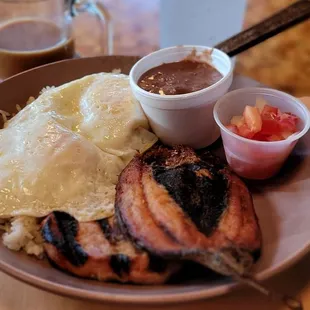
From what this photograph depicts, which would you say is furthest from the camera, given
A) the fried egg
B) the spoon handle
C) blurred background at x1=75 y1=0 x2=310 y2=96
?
blurred background at x1=75 y1=0 x2=310 y2=96

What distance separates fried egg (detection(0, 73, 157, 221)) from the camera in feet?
4.60

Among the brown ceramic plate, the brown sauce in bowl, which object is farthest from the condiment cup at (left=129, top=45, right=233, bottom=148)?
the brown ceramic plate

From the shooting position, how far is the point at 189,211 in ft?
4.04

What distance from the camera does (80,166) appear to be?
1.48 m

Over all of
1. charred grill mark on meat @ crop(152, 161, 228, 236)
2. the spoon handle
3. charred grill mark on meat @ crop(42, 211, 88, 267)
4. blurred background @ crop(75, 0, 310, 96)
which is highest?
the spoon handle

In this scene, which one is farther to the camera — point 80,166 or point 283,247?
point 80,166

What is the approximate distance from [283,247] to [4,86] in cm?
128

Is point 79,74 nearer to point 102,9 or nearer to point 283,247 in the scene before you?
point 102,9

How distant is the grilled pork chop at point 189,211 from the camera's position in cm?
112

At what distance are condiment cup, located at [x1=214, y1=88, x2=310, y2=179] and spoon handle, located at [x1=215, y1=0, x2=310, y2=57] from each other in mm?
280

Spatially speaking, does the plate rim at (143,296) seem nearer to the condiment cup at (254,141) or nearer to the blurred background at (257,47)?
the condiment cup at (254,141)

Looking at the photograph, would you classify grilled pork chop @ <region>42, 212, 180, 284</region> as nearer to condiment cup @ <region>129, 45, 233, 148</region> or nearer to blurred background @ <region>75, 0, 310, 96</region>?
condiment cup @ <region>129, 45, 233, 148</region>

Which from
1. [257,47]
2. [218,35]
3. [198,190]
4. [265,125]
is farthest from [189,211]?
[257,47]

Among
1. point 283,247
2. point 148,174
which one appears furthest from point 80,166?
point 283,247
